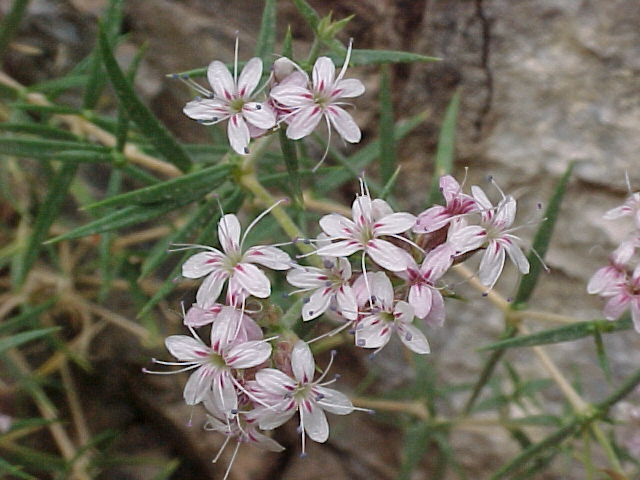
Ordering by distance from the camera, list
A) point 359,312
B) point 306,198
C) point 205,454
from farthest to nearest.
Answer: point 205,454 < point 306,198 < point 359,312

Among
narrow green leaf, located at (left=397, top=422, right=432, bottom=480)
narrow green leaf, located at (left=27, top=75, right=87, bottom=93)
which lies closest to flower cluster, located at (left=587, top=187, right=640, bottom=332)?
narrow green leaf, located at (left=397, top=422, right=432, bottom=480)

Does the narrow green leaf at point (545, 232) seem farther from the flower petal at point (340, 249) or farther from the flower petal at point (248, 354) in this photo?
the flower petal at point (248, 354)

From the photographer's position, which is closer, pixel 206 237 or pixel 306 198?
pixel 206 237

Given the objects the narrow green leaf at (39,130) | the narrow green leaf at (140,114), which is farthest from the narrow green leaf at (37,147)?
the narrow green leaf at (140,114)

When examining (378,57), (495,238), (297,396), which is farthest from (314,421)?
(378,57)

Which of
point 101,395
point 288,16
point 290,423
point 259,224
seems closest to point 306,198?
point 259,224

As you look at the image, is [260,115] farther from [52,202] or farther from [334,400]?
[52,202]

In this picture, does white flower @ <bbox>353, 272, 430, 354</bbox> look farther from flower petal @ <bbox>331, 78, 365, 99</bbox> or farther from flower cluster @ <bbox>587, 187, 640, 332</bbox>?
flower cluster @ <bbox>587, 187, 640, 332</bbox>

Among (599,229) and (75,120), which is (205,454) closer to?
(75,120)
